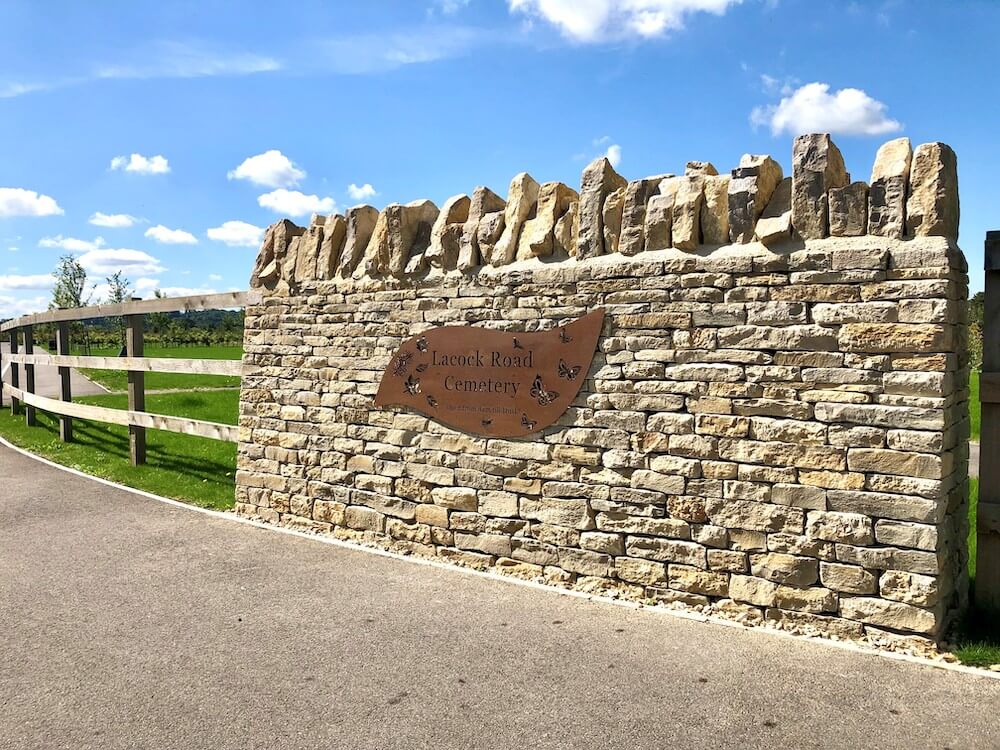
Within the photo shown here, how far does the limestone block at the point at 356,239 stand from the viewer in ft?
22.9

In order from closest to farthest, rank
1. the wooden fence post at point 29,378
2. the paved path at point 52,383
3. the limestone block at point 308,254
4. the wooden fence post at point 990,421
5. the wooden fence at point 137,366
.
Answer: the wooden fence post at point 990,421
the limestone block at point 308,254
the wooden fence at point 137,366
the wooden fence post at point 29,378
the paved path at point 52,383

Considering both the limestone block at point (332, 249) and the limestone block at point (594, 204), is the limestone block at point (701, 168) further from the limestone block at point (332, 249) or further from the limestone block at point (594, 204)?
the limestone block at point (332, 249)

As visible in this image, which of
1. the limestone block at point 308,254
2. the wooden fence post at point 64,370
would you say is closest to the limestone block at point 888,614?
the limestone block at point 308,254

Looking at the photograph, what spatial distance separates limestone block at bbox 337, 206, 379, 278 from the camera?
274 inches

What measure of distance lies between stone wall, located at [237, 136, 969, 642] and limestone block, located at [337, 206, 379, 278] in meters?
Result: 0.30

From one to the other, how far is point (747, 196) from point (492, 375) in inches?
89.6

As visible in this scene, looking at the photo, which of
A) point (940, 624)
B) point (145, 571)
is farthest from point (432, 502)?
point (940, 624)

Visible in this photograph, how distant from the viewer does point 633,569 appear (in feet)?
17.3

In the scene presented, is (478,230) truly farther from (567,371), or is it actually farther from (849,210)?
(849,210)

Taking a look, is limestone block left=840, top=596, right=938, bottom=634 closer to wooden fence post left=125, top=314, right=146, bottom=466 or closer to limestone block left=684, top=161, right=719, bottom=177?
limestone block left=684, top=161, right=719, bottom=177

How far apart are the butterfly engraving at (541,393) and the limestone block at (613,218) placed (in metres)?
1.08

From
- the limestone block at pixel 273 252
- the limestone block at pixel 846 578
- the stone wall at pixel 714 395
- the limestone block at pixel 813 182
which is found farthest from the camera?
the limestone block at pixel 273 252

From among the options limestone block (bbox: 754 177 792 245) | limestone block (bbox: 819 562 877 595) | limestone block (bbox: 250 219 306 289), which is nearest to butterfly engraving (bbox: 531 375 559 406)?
limestone block (bbox: 754 177 792 245)

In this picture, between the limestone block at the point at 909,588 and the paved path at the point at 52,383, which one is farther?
the paved path at the point at 52,383
